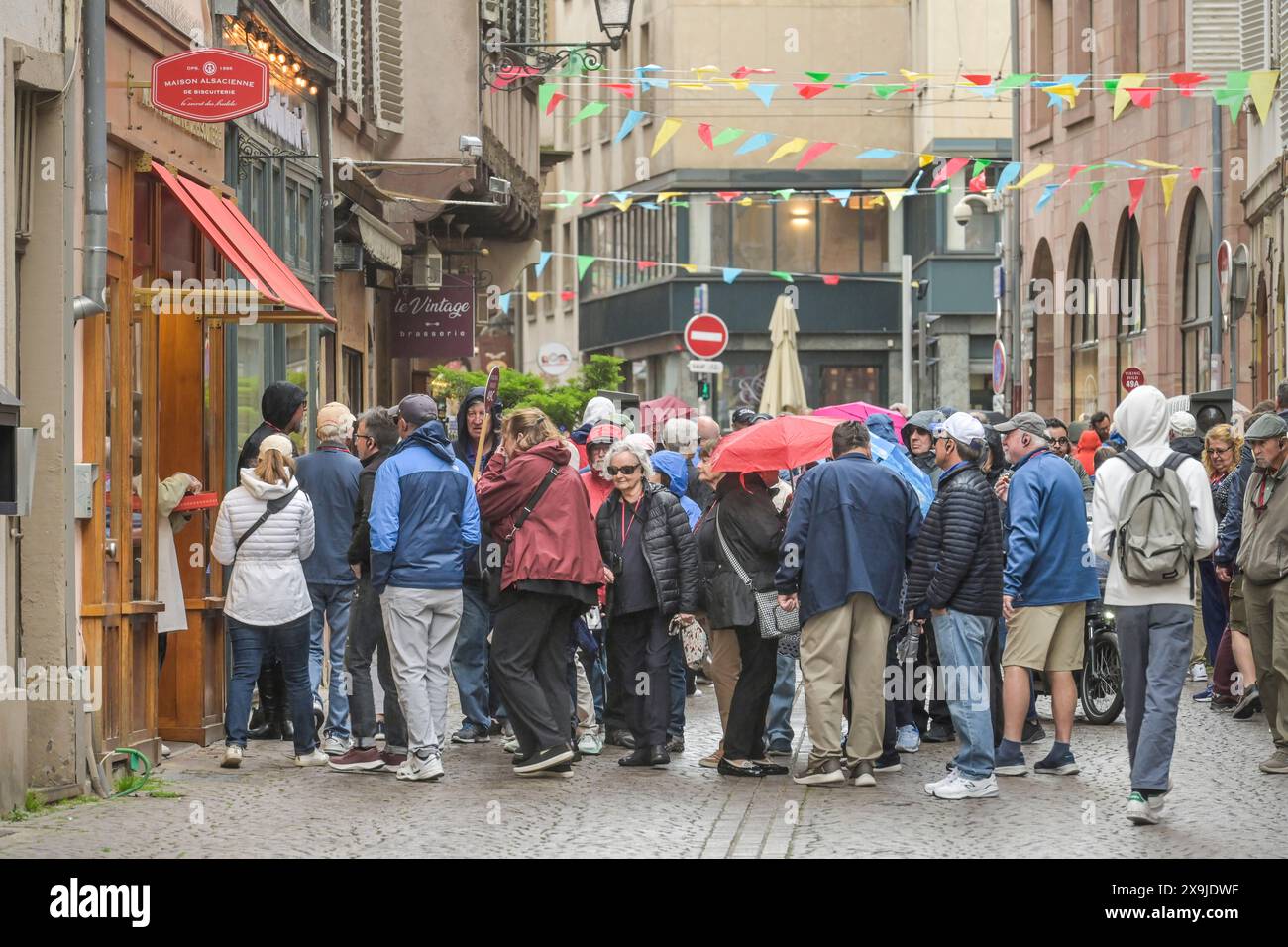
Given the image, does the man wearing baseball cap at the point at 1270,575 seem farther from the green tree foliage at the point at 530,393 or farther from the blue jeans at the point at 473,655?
the green tree foliage at the point at 530,393

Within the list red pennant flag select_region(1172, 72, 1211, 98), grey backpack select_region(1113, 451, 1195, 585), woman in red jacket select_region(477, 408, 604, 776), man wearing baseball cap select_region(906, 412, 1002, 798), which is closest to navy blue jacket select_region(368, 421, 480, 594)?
woman in red jacket select_region(477, 408, 604, 776)

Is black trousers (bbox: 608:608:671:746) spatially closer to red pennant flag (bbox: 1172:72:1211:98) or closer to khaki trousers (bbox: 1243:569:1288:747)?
khaki trousers (bbox: 1243:569:1288:747)

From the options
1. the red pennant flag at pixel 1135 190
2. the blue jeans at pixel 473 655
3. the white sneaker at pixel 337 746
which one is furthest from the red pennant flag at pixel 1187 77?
the white sneaker at pixel 337 746

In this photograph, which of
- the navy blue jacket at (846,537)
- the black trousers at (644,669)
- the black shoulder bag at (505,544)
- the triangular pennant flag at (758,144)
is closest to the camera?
the navy blue jacket at (846,537)

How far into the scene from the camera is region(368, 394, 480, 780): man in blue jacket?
11625 millimetres

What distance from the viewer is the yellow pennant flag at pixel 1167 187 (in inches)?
1157

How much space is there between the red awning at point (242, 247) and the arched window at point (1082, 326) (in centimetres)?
2377

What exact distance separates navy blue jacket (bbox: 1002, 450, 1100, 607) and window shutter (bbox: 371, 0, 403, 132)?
37.8ft

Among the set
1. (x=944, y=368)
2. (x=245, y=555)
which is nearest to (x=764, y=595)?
(x=245, y=555)

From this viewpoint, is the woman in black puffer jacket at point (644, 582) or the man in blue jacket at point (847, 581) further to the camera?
the woman in black puffer jacket at point (644, 582)

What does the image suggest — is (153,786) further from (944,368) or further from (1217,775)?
(944,368)

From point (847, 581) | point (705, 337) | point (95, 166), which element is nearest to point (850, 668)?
point (847, 581)

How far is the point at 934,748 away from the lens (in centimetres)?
1308

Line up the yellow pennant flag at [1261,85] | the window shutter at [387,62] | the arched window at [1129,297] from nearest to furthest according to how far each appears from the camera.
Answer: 1. the window shutter at [387,62]
2. the yellow pennant flag at [1261,85]
3. the arched window at [1129,297]
